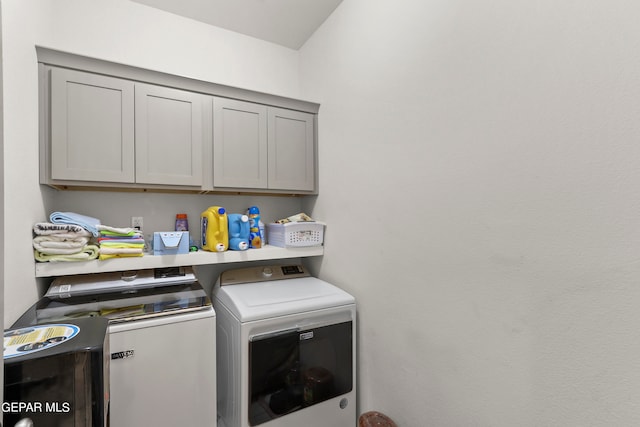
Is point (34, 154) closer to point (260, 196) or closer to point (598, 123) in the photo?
point (260, 196)

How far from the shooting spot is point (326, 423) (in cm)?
167

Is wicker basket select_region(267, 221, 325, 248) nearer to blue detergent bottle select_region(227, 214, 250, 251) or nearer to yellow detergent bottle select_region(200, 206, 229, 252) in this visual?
blue detergent bottle select_region(227, 214, 250, 251)

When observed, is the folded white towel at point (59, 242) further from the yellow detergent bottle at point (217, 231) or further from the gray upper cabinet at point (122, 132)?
the yellow detergent bottle at point (217, 231)

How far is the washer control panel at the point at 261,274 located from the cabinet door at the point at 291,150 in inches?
24.5

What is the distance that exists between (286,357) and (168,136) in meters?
1.49

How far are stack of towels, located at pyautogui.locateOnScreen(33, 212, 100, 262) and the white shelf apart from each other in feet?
0.12

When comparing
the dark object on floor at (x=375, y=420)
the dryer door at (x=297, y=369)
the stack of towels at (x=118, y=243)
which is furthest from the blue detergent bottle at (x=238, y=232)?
the dark object on floor at (x=375, y=420)

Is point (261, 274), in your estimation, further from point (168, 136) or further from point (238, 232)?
point (168, 136)

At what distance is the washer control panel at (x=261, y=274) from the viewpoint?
2.02 m

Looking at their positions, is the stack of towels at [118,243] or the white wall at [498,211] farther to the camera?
the stack of towels at [118,243]

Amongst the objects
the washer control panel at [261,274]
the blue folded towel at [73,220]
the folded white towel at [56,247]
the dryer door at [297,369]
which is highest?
the blue folded towel at [73,220]

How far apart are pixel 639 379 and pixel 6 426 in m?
1.61

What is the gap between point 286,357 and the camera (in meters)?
1.59

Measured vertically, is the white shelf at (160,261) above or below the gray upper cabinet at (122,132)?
below
